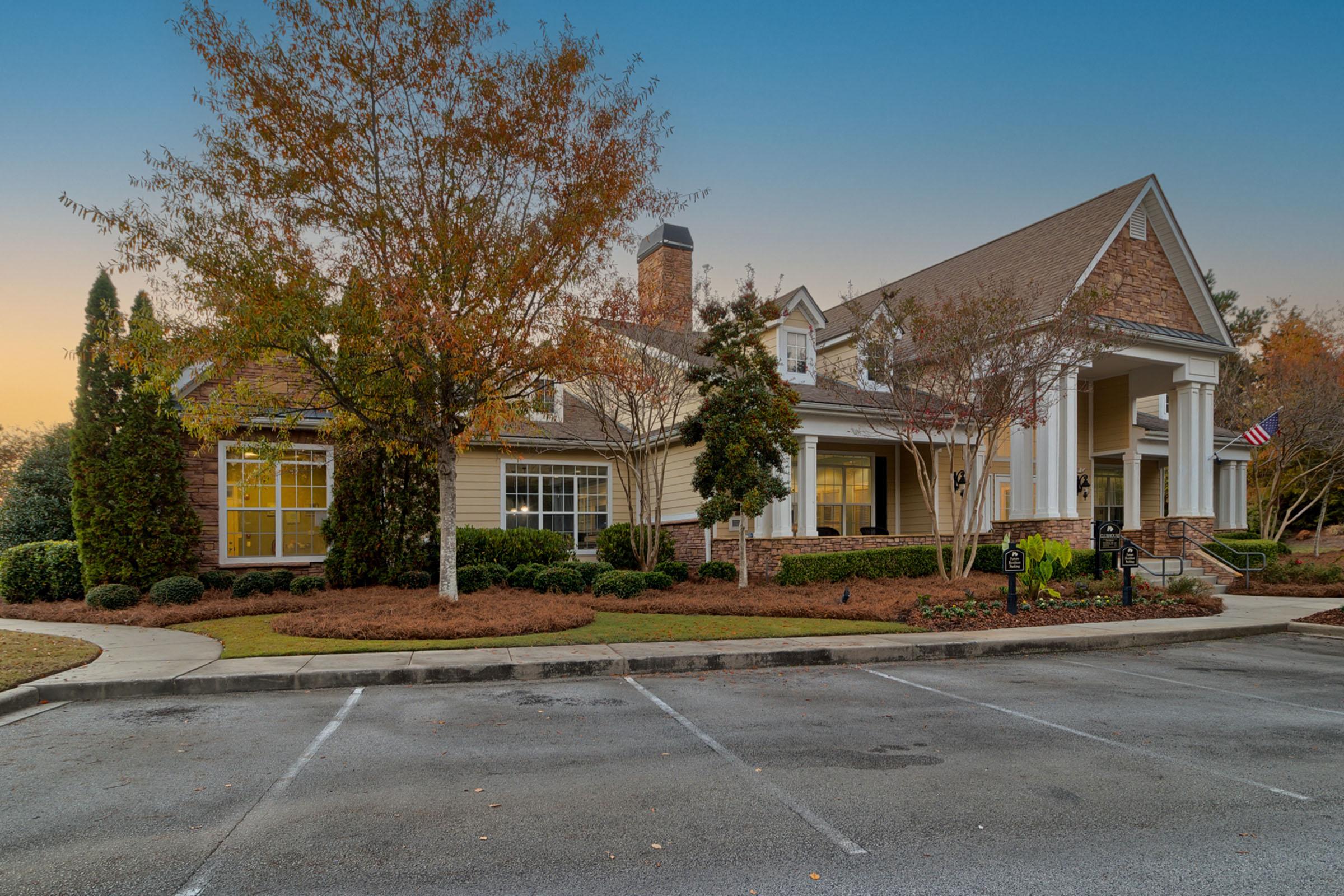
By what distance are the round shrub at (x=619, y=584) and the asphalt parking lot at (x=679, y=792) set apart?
253 inches

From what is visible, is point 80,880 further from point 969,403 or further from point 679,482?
point 679,482

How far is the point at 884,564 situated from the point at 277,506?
1327 centimetres

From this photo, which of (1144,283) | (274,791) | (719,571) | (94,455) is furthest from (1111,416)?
(94,455)

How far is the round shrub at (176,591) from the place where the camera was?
13.3 m

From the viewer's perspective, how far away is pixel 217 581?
14.9m

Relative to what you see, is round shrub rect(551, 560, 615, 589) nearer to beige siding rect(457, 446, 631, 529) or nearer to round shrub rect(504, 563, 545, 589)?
round shrub rect(504, 563, 545, 589)

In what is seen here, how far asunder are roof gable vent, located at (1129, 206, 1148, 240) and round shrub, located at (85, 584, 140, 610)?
79.3 feet

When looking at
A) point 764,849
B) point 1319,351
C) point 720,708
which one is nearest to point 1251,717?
point 720,708

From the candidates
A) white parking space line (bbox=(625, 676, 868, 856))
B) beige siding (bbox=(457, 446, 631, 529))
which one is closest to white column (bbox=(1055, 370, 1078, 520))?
beige siding (bbox=(457, 446, 631, 529))

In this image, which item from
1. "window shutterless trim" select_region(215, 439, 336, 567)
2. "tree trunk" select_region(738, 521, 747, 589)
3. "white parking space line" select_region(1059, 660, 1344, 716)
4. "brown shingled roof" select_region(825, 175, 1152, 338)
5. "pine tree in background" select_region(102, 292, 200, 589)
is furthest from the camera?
"brown shingled roof" select_region(825, 175, 1152, 338)

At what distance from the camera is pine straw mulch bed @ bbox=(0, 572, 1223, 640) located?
1068 cm

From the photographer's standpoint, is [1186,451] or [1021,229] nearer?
[1186,451]

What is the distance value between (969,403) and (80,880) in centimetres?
1534

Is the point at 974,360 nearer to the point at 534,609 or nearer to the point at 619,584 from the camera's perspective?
the point at 619,584
